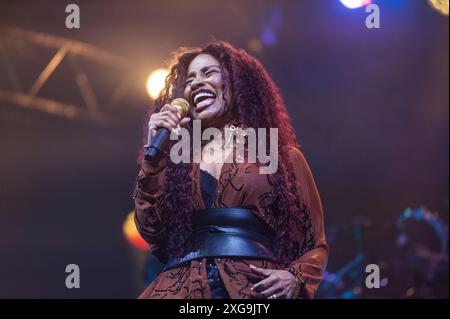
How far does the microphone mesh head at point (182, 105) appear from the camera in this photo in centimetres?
200

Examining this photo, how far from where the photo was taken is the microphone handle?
1868 millimetres

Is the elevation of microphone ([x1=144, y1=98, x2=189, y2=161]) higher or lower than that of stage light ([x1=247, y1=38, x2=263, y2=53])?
lower

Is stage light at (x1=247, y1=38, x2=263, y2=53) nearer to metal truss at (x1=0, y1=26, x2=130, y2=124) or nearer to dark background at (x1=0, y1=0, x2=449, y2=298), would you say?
dark background at (x1=0, y1=0, x2=449, y2=298)

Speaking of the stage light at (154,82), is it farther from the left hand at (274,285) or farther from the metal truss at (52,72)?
the left hand at (274,285)

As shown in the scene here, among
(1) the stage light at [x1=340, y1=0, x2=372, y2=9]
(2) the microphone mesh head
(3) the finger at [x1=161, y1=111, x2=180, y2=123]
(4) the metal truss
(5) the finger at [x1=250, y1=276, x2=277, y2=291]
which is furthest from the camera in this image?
(4) the metal truss

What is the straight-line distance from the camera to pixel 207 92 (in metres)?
2.15

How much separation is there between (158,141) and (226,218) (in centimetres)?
30

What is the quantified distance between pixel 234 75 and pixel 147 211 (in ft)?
1.86

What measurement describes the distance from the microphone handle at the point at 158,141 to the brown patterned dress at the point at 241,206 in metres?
0.05

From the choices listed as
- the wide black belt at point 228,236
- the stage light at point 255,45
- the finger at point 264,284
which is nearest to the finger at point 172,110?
the wide black belt at point 228,236

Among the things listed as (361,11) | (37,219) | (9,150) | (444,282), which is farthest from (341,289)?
(9,150)

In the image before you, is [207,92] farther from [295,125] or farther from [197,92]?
[295,125]

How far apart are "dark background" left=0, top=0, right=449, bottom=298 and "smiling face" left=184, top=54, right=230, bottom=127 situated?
1.49 m

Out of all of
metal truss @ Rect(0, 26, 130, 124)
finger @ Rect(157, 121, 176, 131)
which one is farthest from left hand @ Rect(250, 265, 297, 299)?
Result: metal truss @ Rect(0, 26, 130, 124)
